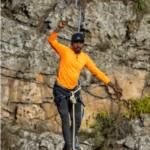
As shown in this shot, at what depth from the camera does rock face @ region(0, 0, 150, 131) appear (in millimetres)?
10492

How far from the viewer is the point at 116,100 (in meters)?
11.3

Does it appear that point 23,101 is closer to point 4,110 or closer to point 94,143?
point 4,110

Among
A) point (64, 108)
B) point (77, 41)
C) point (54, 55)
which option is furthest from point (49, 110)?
point (77, 41)

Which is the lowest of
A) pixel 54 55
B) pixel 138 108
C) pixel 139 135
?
pixel 139 135

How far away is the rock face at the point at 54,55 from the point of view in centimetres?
1049

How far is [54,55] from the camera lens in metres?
11.0

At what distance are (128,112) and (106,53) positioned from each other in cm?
264

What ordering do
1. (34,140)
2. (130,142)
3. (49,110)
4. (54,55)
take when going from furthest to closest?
(54,55) → (49,110) → (130,142) → (34,140)

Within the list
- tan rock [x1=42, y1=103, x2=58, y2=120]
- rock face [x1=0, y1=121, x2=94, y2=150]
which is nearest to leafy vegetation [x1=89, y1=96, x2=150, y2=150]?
rock face [x1=0, y1=121, x2=94, y2=150]

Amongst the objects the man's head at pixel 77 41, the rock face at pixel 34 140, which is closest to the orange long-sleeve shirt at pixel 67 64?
the man's head at pixel 77 41

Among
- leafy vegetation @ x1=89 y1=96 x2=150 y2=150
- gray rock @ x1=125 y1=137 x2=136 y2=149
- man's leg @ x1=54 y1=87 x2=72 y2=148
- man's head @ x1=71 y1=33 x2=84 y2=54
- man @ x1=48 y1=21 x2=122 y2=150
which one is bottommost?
gray rock @ x1=125 y1=137 x2=136 y2=149

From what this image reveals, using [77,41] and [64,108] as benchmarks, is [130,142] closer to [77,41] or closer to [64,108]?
[64,108]

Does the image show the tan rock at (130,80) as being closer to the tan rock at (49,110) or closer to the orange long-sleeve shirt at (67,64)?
the tan rock at (49,110)

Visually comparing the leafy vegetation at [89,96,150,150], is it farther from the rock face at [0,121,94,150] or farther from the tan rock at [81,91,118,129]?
the rock face at [0,121,94,150]
